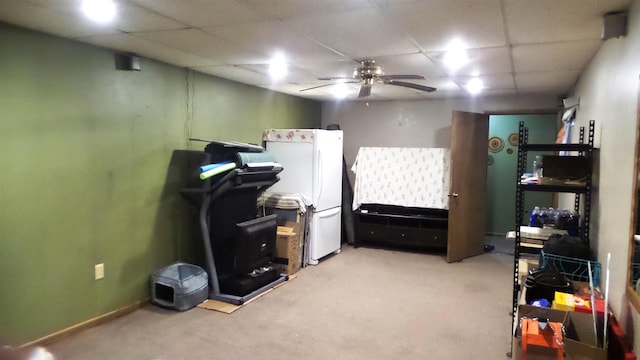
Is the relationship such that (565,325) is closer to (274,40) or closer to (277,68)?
(274,40)

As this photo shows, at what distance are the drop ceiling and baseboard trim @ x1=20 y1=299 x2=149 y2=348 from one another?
2.10 m

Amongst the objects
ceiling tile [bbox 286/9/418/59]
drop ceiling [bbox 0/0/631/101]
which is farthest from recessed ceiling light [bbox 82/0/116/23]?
ceiling tile [bbox 286/9/418/59]

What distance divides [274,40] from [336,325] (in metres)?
2.22

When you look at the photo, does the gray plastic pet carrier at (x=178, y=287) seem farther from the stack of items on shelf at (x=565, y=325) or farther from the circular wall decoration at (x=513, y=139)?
the circular wall decoration at (x=513, y=139)

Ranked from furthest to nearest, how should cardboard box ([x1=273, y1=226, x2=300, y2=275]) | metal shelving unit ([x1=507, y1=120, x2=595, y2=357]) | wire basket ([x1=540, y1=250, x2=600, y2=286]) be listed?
cardboard box ([x1=273, y1=226, x2=300, y2=275]), metal shelving unit ([x1=507, y1=120, x2=595, y2=357]), wire basket ([x1=540, y1=250, x2=600, y2=286])

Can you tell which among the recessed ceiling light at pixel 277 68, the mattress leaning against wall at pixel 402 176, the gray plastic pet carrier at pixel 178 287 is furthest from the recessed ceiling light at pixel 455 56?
the gray plastic pet carrier at pixel 178 287

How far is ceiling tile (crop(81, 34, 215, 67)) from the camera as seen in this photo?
3.10 m

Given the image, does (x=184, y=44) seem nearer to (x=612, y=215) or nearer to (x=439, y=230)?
(x=612, y=215)

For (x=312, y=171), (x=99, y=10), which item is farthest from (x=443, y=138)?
(x=99, y=10)

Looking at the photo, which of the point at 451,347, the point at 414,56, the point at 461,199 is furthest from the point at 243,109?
the point at 451,347

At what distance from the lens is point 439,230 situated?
5816mm

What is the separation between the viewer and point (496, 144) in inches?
292

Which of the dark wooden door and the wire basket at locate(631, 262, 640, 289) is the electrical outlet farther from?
the dark wooden door

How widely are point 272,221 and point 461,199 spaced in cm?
258
